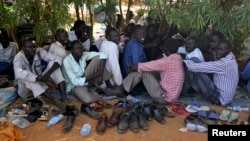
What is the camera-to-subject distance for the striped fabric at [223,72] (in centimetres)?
416

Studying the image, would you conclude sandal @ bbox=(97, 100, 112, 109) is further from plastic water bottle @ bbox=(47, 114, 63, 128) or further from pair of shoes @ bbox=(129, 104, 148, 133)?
plastic water bottle @ bbox=(47, 114, 63, 128)

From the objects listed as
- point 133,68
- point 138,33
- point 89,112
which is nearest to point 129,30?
point 138,33

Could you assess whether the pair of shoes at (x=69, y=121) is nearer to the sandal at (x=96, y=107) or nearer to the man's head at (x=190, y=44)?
the sandal at (x=96, y=107)

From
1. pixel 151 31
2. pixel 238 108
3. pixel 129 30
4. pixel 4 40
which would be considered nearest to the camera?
pixel 238 108

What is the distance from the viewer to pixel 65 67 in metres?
4.47

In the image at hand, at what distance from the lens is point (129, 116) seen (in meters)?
3.91

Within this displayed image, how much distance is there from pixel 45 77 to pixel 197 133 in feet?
7.07

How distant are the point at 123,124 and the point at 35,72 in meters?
1.57

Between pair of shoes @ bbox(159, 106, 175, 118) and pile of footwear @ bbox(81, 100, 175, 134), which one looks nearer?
pile of footwear @ bbox(81, 100, 175, 134)

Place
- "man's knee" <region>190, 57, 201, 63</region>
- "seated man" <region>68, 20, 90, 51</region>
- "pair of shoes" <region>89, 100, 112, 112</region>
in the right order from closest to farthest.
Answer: "pair of shoes" <region>89, 100, 112, 112</region> → "man's knee" <region>190, 57, 201, 63</region> → "seated man" <region>68, 20, 90, 51</region>

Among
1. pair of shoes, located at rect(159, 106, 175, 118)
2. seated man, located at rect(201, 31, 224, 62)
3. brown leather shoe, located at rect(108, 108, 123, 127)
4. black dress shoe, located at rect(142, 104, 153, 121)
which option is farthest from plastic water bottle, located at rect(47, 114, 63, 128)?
seated man, located at rect(201, 31, 224, 62)

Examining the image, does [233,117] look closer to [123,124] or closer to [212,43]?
[212,43]

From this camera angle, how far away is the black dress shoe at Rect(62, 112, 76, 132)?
3.74m

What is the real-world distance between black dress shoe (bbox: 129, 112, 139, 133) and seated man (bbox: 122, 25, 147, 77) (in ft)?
3.43
